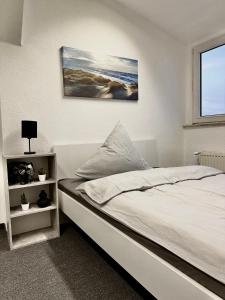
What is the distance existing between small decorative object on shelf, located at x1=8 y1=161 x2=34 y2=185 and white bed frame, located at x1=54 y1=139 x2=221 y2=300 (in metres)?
0.34

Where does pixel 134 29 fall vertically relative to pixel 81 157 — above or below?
above

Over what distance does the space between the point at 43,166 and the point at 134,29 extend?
1.99 m

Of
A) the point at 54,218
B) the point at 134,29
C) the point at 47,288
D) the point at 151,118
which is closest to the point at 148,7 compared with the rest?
the point at 134,29

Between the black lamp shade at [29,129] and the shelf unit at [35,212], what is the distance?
0.19m

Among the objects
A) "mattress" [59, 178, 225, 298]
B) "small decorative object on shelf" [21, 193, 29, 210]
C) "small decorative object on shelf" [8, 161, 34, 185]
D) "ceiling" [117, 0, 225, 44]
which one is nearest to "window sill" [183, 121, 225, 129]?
"ceiling" [117, 0, 225, 44]

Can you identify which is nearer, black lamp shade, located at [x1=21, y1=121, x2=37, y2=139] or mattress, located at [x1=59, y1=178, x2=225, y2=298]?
mattress, located at [x1=59, y1=178, x2=225, y2=298]

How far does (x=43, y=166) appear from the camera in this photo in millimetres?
2377

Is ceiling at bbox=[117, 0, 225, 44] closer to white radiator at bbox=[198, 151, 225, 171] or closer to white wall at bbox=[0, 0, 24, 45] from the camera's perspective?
white wall at bbox=[0, 0, 24, 45]

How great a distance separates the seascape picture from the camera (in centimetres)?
243

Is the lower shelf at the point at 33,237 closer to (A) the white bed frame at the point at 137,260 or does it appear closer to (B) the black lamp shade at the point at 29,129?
(A) the white bed frame at the point at 137,260

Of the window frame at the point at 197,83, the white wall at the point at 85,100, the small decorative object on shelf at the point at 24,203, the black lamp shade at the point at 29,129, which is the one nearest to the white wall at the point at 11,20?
the white wall at the point at 85,100

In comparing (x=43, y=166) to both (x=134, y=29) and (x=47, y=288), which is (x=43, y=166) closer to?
(x=47, y=288)

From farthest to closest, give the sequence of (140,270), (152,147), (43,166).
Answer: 1. (152,147)
2. (43,166)
3. (140,270)

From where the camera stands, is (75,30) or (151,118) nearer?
(75,30)
